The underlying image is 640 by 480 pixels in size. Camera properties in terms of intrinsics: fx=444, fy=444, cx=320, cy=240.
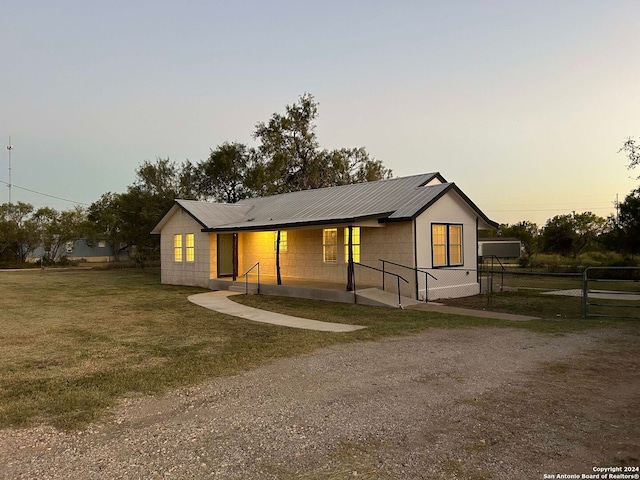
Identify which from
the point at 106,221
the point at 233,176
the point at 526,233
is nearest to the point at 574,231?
the point at 526,233

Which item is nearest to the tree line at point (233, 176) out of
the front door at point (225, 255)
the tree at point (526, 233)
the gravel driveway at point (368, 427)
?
the tree at point (526, 233)

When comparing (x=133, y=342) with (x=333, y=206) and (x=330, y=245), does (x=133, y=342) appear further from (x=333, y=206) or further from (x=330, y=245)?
(x=333, y=206)

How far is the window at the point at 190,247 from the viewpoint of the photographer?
21.7 meters

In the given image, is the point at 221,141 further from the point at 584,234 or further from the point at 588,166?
the point at 584,234

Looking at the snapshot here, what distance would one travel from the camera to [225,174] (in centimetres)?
4306

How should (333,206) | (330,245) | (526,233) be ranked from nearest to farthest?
(330,245) < (333,206) < (526,233)

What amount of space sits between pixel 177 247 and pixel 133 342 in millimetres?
Answer: 14651

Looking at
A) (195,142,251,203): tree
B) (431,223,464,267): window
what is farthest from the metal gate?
(195,142,251,203): tree

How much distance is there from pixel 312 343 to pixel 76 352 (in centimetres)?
417

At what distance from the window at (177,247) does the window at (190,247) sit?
52 centimetres

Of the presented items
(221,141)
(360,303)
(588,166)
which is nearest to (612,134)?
(588,166)

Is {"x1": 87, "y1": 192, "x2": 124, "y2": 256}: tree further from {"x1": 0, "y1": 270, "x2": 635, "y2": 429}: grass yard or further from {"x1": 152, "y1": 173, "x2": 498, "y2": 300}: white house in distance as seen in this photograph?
{"x1": 0, "y1": 270, "x2": 635, "y2": 429}: grass yard

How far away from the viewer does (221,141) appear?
143 feet

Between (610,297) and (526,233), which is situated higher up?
(526,233)
